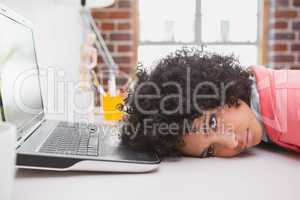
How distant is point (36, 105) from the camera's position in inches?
32.5

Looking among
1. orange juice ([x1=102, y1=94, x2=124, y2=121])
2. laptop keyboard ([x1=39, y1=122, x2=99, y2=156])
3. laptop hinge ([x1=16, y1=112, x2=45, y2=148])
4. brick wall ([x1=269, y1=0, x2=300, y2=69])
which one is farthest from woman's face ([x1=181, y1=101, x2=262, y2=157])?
brick wall ([x1=269, y1=0, x2=300, y2=69])

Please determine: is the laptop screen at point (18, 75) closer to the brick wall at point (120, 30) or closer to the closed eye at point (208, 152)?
the closed eye at point (208, 152)

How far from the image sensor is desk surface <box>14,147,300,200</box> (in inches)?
17.0

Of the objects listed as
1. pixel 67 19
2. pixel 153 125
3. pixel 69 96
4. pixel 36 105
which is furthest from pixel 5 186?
pixel 67 19

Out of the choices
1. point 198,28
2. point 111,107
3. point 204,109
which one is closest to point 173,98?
point 204,109

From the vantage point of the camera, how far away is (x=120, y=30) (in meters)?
1.90

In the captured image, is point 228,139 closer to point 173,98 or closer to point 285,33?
point 173,98

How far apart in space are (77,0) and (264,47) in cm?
118

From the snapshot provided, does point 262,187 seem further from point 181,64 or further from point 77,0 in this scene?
point 77,0

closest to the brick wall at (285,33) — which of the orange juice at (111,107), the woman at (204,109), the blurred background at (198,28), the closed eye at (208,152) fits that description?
the blurred background at (198,28)

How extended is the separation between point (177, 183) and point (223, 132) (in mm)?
168

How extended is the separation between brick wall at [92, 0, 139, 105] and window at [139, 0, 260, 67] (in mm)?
104

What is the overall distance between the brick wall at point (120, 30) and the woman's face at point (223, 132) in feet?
4.21

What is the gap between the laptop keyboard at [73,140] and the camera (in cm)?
54
